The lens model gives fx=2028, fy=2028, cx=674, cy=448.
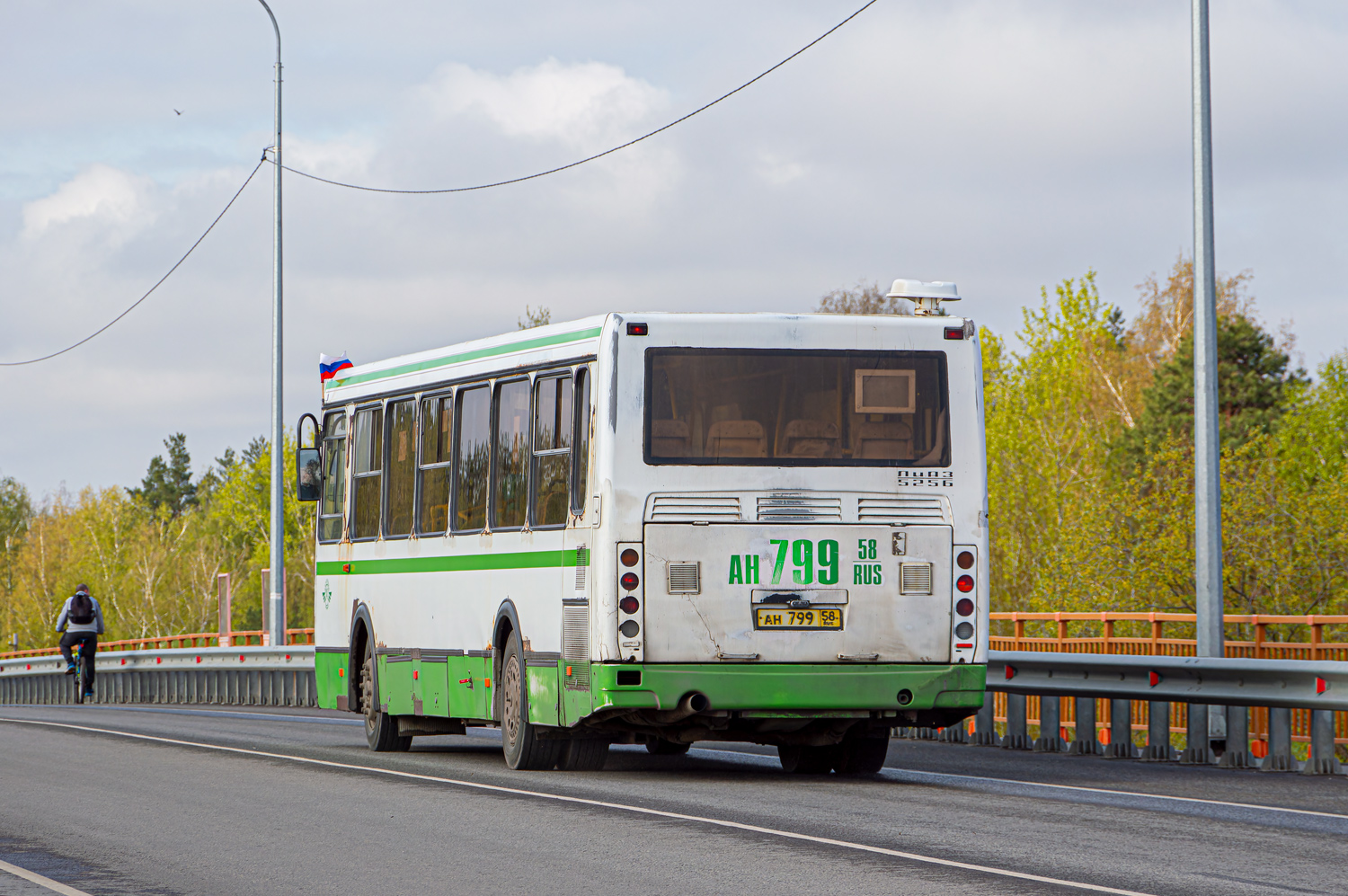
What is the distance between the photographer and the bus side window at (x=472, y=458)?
14.7 m

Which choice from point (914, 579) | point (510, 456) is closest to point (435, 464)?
point (510, 456)

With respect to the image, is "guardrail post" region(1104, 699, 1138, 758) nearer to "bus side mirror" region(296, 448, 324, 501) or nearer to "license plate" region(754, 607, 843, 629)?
"license plate" region(754, 607, 843, 629)

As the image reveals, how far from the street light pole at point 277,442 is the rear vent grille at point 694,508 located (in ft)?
60.3

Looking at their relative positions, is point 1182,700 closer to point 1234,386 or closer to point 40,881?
point 40,881

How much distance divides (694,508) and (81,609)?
21.1m

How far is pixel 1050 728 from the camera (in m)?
16.6

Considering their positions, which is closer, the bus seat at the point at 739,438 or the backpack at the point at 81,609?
the bus seat at the point at 739,438

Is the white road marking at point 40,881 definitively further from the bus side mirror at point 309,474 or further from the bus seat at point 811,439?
the bus side mirror at point 309,474

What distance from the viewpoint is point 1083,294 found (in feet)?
190

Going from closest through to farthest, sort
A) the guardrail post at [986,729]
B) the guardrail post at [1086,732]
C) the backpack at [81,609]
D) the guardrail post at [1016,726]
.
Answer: the guardrail post at [1086,732] < the guardrail post at [1016,726] < the guardrail post at [986,729] < the backpack at [81,609]

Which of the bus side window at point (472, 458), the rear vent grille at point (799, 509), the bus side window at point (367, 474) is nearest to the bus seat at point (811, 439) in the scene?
the rear vent grille at point (799, 509)

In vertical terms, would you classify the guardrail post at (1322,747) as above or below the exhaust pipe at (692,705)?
below

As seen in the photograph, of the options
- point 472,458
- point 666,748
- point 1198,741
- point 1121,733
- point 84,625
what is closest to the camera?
point 472,458

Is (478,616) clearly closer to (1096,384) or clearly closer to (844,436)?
(844,436)
